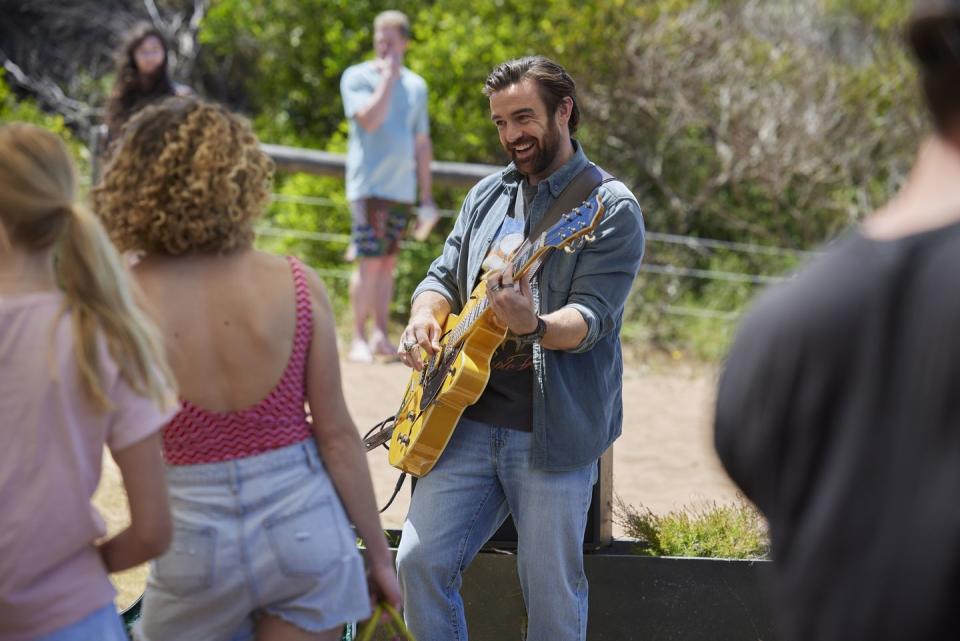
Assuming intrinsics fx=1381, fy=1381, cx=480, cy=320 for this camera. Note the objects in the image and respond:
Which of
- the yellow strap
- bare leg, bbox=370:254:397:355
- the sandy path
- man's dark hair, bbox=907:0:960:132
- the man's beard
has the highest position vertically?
man's dark hair, bbox=907:0:960:132

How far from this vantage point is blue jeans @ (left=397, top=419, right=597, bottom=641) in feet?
11.6

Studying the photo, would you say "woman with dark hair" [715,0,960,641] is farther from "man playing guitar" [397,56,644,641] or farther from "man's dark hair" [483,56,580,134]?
"man's dark hair" [483,56,580,134]

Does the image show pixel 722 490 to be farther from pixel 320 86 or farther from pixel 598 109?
pixel 320 86

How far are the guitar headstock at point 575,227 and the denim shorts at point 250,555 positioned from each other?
1090 mm

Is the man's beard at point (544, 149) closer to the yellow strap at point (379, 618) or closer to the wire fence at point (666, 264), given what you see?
the yellow strap at point (379, 618)

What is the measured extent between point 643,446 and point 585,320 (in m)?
4.09

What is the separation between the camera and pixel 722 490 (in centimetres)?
670

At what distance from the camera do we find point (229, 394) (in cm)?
258

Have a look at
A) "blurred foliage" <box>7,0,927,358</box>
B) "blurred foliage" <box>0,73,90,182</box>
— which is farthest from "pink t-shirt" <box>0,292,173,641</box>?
"blurred foliage" <box>0,73,90,182</box>

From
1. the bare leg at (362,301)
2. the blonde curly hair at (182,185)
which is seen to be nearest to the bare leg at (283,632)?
the blonde curly hair at (182,185)

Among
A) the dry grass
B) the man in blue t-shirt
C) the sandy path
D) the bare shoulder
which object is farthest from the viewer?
the man in blue t-shirt

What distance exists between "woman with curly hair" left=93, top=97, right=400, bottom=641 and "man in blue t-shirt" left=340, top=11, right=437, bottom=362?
18.6 ft

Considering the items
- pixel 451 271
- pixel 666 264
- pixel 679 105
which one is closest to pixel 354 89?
pixel 666 264

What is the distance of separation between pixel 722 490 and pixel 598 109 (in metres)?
5.22
